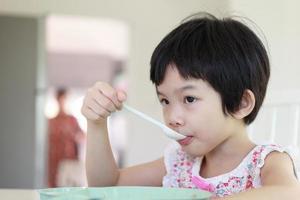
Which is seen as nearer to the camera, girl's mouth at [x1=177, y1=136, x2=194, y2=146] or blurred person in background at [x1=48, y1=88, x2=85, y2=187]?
girl's mouth at [x1=177, y1=136, x2=194, y2=146]

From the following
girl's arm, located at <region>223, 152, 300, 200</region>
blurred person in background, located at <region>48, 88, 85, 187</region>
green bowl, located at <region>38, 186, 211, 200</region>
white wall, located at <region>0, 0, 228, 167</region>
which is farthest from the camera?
blurred person in background, located at <region>48, 88, 85, 187</region>

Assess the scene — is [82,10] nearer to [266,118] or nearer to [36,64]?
[36,64]

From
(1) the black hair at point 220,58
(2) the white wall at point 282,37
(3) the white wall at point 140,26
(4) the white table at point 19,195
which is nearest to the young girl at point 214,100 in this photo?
(1) the black hair at point 220,58

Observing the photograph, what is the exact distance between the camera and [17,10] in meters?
3.85

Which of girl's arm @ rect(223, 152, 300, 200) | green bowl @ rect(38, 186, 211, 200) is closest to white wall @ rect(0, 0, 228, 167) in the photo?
girl's arm @ rect(223, 152, 300, 200)

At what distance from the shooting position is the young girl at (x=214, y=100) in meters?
0.79

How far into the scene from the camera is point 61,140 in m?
5.94

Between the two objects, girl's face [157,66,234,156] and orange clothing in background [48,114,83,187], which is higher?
girl's face [157,66,234,156]

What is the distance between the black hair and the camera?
805mm

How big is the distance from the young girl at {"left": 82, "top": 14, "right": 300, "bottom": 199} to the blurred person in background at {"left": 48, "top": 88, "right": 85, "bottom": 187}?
16.0ft

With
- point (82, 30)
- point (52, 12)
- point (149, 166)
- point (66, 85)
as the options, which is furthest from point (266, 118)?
point (66, 85)

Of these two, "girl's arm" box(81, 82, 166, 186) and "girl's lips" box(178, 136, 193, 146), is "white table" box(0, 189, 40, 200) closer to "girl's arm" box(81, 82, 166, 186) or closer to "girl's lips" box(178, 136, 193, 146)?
"girl's arm" box(81, 82, 166, 186)

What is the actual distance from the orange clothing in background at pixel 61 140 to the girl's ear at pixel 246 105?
16.2ft

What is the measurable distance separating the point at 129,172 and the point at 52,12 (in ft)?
9.77
